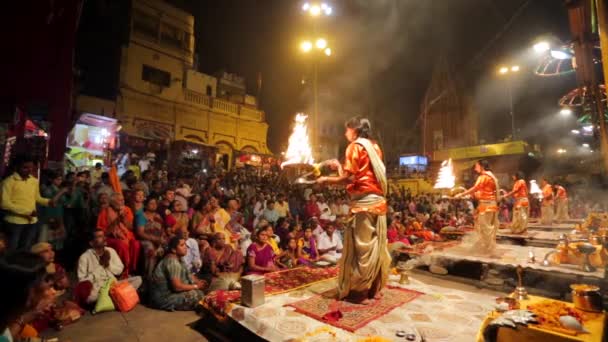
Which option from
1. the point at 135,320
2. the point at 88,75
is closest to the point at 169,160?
the point at 88,75

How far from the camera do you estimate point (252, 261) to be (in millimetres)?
6434

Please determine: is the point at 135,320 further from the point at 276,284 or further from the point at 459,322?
the point at 459,322

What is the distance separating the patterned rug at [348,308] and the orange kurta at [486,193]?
3.69m

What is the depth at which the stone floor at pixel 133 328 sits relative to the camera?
389cm

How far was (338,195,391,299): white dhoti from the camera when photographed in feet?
13.4

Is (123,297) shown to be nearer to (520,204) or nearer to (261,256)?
(261,256)

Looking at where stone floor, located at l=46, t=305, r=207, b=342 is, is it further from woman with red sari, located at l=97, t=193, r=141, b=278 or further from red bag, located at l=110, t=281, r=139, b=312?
woman with red sari, located at l=97, t=193, r=141, b=278

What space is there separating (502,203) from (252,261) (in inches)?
700

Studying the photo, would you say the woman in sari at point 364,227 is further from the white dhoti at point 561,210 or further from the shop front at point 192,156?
the shop front at point 192,156

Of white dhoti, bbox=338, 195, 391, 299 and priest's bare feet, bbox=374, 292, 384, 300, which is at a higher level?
white dhoti, bbox=338, 195, 391, 299

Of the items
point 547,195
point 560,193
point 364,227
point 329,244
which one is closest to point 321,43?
point 329,244

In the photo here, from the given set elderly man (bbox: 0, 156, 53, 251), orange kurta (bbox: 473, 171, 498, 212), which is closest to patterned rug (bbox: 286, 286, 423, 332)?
orange kurta (bbox: 473, 171, 498, 212)

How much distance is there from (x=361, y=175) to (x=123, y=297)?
4.20m

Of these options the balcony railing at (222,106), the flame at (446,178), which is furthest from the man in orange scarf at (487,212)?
the balcony railing at (222,106)
